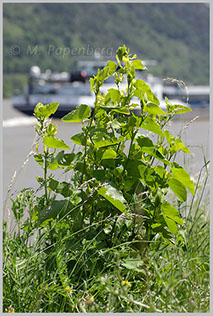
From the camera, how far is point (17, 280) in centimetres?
125

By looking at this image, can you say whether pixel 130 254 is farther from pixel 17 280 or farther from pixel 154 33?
pixel 154 33

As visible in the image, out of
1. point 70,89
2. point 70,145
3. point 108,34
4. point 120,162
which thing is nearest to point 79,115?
point 120,162

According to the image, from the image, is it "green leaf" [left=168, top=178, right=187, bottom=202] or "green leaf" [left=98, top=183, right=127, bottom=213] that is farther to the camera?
"green leaf" [left=168, top=178, right=187, bottom=202]

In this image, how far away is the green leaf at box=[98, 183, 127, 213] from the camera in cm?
130

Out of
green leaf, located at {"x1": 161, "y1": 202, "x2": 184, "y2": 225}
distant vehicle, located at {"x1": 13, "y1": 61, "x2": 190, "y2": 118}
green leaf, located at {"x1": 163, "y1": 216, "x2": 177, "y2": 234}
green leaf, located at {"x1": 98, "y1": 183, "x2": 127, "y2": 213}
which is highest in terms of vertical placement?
distant vehicle, located at {"x1": 13, "y1": 61, "x2": 190, "y2": 118}

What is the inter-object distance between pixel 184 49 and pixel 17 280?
65459 mm

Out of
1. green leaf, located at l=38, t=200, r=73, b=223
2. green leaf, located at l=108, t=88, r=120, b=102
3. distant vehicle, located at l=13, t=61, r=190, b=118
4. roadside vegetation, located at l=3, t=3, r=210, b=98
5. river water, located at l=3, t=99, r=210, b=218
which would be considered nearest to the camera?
green leaf, located at l=38, t=200, r=73, b=223

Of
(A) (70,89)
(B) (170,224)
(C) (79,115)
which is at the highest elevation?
(A) (70,89)

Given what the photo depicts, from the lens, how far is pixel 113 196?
4.27 ft

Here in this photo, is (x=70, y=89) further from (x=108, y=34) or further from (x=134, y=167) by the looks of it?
(x=108, y=34)

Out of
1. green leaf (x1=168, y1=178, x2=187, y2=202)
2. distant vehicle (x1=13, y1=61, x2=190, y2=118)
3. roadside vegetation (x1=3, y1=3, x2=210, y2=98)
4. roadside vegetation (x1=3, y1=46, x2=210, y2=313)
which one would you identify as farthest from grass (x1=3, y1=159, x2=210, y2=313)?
roadside vegetation (x1=3, y1=3, x2=210, y2=98)

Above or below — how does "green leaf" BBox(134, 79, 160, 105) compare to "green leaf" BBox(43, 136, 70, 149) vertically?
above

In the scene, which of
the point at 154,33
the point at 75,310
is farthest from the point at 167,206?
the point at 154,33

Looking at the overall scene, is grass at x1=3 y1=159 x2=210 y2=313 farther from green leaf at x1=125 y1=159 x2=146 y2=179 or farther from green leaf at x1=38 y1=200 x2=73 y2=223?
green leaf at x1=125 y1=159 x2=146 y2=179
